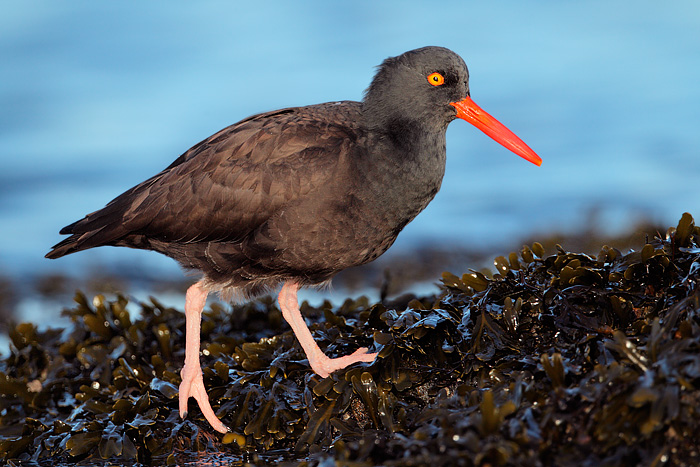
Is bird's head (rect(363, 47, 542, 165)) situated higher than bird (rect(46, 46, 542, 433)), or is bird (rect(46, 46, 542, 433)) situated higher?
bird's head (rect(363, 47, 542, 165))

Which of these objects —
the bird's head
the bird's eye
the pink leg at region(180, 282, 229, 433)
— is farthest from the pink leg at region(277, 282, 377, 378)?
the bird's eye

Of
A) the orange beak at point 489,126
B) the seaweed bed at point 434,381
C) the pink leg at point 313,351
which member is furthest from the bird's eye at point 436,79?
the pink leg at point 313,351

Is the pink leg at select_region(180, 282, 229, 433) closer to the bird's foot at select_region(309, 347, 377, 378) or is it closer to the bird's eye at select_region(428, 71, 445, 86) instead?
the bird's foot at select_region(309, 347, 377, 378)

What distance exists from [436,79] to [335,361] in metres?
1.89

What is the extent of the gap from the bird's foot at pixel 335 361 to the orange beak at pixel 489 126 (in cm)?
167

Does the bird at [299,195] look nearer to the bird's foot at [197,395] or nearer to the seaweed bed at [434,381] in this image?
the bird's foot at [197,395]

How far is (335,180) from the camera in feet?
12.3

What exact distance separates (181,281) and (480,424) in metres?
7.09

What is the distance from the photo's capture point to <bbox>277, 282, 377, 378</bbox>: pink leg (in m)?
3.67

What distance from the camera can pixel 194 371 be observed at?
389cm

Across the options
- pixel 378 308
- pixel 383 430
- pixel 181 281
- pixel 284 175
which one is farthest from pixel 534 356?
pixel 181 281

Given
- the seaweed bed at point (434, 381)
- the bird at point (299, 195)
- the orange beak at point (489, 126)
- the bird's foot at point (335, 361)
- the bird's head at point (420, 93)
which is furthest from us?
the orange beak at point (489, 126)

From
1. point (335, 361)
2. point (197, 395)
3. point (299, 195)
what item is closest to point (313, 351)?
point (335, 361)

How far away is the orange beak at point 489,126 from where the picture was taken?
13.9ft
